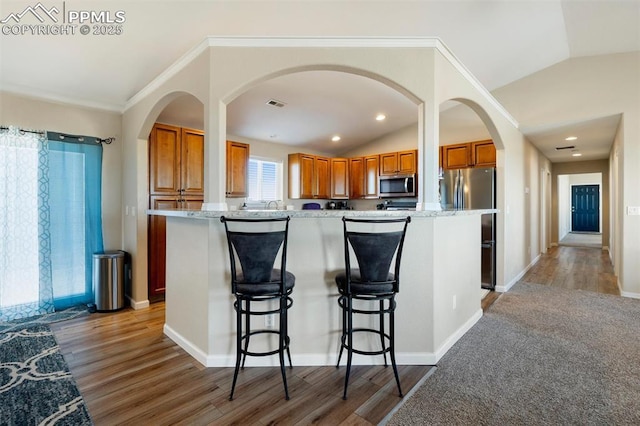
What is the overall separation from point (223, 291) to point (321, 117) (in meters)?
3.43

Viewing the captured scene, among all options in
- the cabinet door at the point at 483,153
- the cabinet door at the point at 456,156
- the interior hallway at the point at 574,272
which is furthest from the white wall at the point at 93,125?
the cabinet door at the point at 483,153

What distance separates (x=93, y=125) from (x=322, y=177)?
12.3 ft

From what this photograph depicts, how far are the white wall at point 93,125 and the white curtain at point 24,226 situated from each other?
0.57 feet

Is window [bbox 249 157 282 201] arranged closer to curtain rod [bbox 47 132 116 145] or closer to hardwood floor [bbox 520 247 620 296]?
curtain rod [bbox 47 132 116 145]

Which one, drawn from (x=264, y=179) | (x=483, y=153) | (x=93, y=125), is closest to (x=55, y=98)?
(x=93, y=125)

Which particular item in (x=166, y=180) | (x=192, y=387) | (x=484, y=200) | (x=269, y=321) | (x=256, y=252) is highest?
(x=166, y=180)

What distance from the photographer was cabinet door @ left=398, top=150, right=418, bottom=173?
18.1 ft

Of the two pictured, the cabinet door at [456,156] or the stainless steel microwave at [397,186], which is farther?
the stainless steel microwave at [397,186]

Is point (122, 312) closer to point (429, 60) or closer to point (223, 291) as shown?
point (223, 291)

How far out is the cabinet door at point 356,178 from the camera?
6262mm

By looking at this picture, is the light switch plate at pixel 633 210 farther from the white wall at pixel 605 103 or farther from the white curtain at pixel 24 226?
the white curtain at pixel 24 226

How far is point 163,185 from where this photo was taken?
3748 mm

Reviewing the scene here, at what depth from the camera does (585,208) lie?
11836 mm

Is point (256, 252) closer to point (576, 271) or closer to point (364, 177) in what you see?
point (364, 177)
